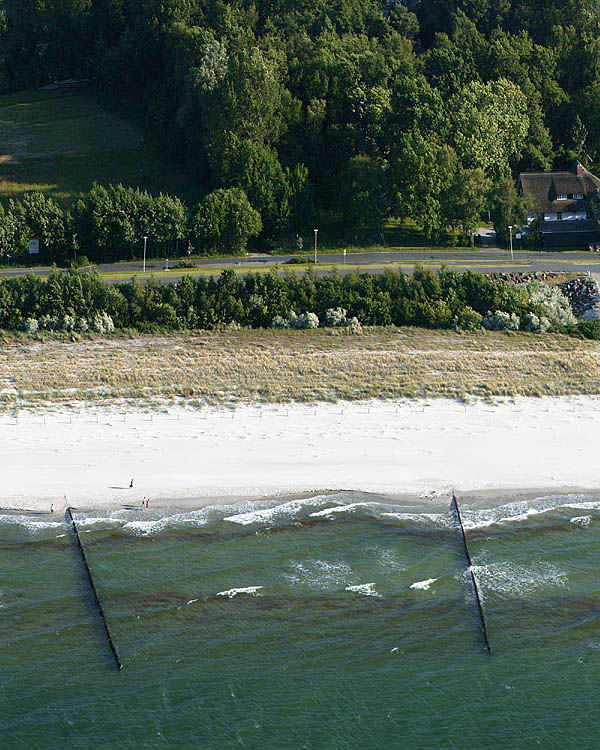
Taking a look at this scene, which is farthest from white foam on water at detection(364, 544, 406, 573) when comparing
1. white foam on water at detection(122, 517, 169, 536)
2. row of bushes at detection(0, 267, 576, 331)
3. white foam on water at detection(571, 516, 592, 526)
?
row of bushes at detection(0, 267, 576, 331)

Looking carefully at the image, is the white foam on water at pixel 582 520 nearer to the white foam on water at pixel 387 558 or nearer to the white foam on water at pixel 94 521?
the white foam on water at pixel 387 558

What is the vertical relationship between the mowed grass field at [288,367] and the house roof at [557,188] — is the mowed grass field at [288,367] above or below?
below

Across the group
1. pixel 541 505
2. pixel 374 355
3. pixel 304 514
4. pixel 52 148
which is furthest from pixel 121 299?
pixel 52 148

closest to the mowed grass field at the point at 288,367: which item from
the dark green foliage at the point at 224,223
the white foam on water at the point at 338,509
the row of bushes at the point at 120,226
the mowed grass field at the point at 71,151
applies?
the white foam on water at the point at 338,509

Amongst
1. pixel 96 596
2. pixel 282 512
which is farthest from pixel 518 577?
pixel 96 596

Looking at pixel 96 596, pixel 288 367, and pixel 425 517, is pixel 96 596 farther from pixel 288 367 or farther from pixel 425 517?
pixel 288 367

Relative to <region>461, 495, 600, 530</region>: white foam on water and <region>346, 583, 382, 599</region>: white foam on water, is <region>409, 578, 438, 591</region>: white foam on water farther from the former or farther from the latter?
<region>461, 495, 600, 530</region>: white foam on water
